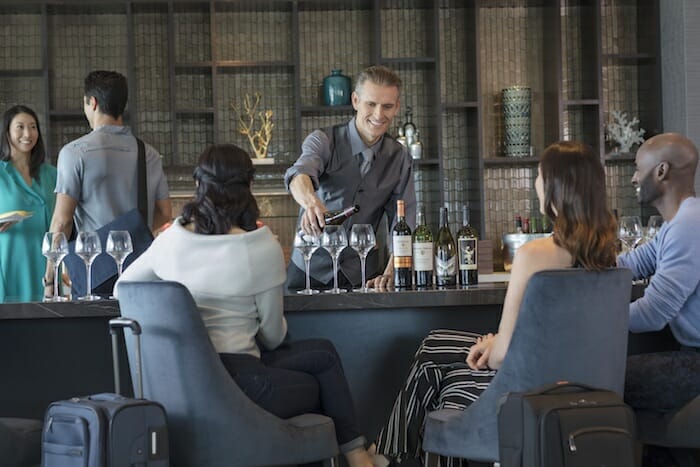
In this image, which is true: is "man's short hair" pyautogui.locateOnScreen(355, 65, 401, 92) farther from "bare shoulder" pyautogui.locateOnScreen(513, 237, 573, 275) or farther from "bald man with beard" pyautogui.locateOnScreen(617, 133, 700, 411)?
"bare shoulder" pyautogui.locateOnScreen(513, 237, 573, 275)

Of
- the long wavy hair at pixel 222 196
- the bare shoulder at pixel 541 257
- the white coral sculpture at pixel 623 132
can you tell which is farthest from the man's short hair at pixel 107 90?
the white coral sculpture at pixel 623 132

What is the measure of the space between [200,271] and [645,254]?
4.78ft

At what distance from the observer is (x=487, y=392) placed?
8.29 feet

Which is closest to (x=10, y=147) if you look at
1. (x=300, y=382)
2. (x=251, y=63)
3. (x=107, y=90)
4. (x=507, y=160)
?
(x=107, y=90)

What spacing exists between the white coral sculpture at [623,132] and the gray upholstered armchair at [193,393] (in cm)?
435

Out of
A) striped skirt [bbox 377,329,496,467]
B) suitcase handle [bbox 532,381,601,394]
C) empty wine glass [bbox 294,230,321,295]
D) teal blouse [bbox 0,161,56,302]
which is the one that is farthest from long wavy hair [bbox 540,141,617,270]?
teal blouse [bbox 0,161,56,302]

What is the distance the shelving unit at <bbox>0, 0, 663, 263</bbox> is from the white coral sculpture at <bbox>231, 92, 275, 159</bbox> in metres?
0.05

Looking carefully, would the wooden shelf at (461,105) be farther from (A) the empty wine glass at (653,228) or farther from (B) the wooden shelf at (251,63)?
(A) the empty wine glass at (653,228)

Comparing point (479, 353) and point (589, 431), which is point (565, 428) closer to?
point (589, 431)

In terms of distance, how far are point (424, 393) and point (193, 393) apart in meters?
0.74

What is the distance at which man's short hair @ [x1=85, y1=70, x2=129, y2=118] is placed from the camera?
12.9ft

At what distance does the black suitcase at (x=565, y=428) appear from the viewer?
7.73 feet

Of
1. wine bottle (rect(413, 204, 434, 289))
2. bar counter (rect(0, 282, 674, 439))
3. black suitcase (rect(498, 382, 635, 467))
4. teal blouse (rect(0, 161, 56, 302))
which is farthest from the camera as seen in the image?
teal blouse (rect(0, 161, 56, 302))

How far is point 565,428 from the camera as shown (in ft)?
7.77
